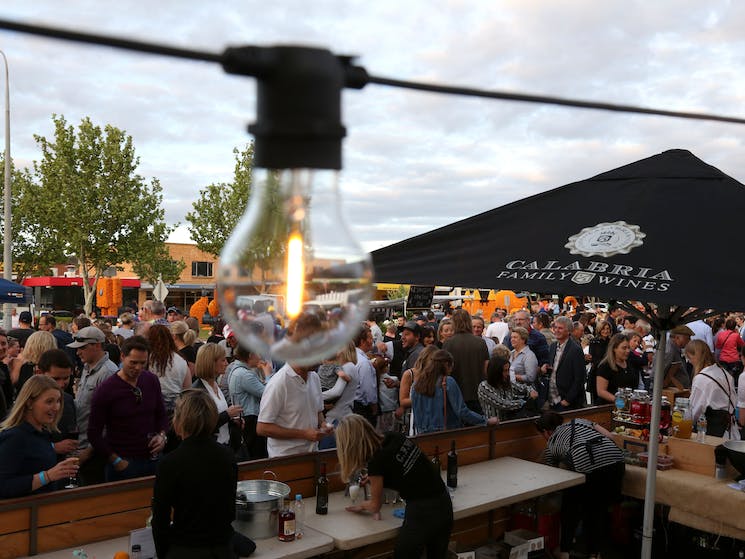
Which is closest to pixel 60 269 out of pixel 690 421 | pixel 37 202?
pixel 37 202

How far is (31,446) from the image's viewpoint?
11.6ft

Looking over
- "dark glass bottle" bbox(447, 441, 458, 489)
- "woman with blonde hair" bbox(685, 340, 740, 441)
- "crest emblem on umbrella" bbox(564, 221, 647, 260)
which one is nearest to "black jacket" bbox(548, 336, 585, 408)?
"woman with blonde hair" bbox(685, 340, 740, 441)

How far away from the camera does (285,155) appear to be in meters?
0.92

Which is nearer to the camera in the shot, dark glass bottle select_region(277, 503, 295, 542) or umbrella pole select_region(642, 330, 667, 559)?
dark glass bottle select_region(277, 503, 295, 542)

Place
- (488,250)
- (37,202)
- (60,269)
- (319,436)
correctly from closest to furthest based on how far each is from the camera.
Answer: (488,250)
(319,436)
(37,202)
(60,269)

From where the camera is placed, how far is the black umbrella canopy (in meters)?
3.02

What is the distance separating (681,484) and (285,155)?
5.22 meters

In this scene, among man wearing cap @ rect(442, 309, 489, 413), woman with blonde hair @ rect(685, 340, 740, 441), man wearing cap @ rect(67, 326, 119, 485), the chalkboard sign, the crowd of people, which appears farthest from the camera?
the chalkboard sign

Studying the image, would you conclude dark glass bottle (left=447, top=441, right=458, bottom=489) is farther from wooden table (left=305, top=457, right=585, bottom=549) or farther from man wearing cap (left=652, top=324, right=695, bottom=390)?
man wearing cap (left=652, top=324, right=695, bottom=390)

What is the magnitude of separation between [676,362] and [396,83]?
852 cm

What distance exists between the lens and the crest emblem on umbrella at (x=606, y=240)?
3.31 meters

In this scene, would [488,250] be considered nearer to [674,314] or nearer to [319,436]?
[674,314]

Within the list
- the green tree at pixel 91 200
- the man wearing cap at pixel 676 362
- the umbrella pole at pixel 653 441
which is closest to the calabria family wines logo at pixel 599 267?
the umbrella pole at pixel 653 441

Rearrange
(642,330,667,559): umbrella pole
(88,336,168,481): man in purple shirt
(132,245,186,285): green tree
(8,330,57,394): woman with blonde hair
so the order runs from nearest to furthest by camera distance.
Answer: (642,330,667,559): umbrella pole
(88,336,168,481): man in purple shirt
(8,330,57,394): woman with blonde hair
(132,245,186,285): green tree
